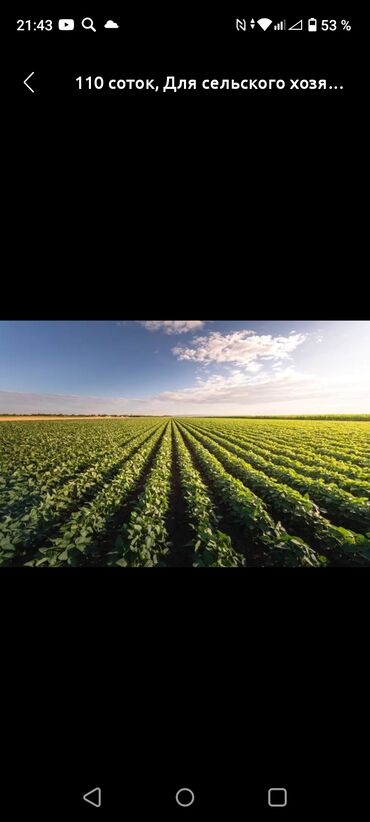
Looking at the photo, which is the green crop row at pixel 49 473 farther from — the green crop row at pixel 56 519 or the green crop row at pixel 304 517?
the green crop row at pixel 304 517

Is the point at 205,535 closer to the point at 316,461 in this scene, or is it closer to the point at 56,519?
Result: the point at 56,519

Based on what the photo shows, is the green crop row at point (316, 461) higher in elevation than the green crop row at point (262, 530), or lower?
higher

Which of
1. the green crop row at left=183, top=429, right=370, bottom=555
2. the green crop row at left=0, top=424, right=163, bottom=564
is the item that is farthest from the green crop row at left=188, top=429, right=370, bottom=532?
the green crop row at left=0, top=424, right=163, bottom=564
